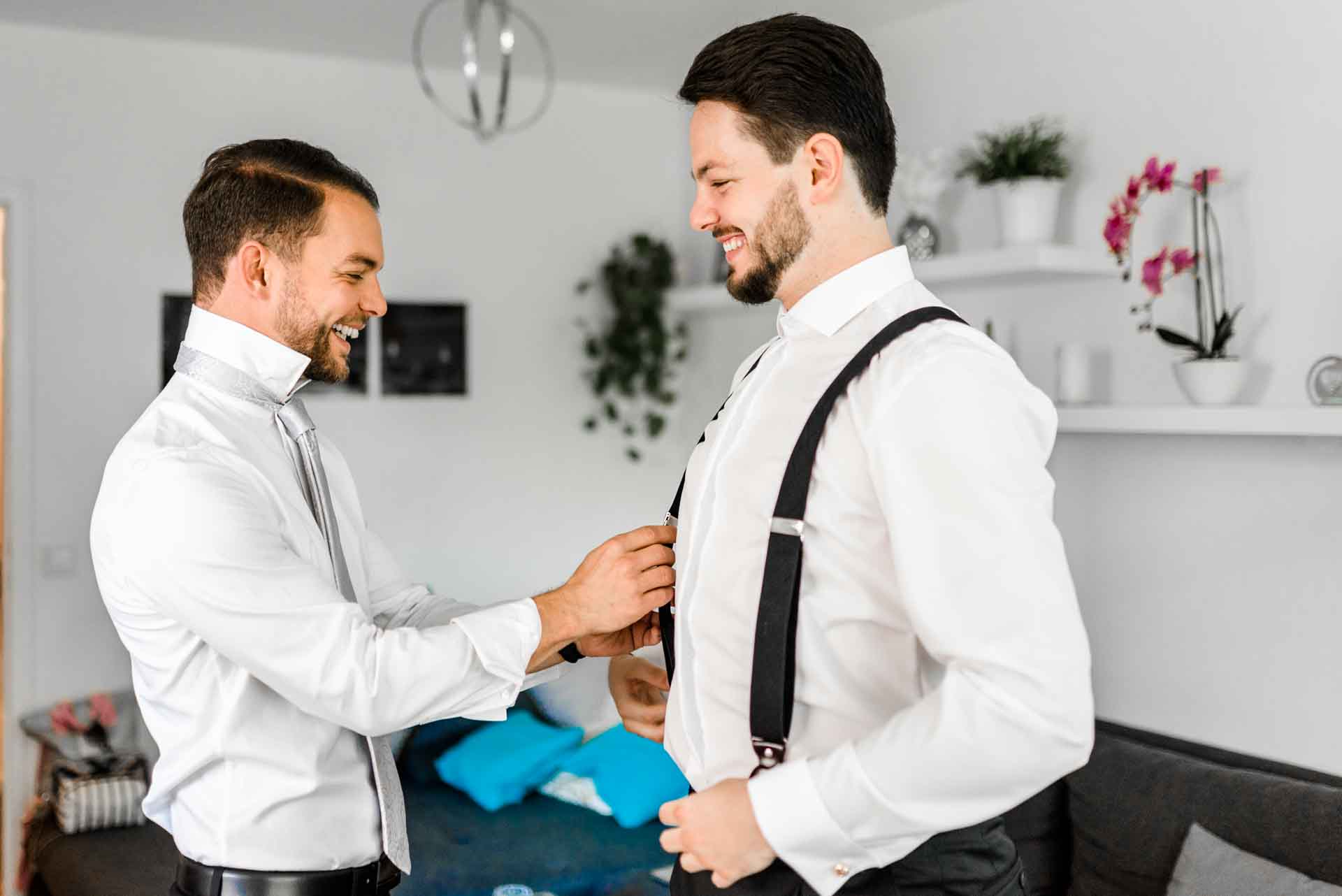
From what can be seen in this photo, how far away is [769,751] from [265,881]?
2.53 ft

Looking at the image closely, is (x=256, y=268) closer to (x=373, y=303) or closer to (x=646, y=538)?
(x=373, y=303)

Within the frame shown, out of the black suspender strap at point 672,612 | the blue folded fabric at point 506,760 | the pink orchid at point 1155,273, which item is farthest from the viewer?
the blue folded fabric at point 506,760

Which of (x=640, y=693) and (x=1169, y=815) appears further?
(x=1169, y=815)

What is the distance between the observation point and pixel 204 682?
5.19 ft

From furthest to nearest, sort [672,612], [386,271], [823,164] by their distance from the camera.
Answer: [386,271] → [672,612] → [823,164]

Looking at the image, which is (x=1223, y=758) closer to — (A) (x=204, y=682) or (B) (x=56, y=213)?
(A) (x=204, y=682)

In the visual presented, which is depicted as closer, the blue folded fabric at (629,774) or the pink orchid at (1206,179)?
the pink orchid at (1206,179)

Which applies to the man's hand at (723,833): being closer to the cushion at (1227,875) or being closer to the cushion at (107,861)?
the cushion at (1227,875)

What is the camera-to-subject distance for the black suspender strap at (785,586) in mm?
1160

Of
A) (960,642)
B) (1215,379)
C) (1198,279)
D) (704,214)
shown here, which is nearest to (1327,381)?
(1215,379)

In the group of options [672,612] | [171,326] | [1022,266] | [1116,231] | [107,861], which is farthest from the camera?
[171,326]

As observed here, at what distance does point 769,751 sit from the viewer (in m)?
1.18

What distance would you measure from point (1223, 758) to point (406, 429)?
2847mm

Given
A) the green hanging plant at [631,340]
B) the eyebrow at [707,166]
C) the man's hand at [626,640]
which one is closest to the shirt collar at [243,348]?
the man's hand at [626,640]
